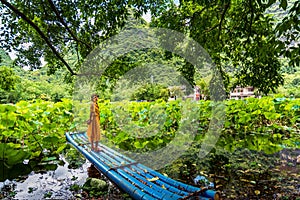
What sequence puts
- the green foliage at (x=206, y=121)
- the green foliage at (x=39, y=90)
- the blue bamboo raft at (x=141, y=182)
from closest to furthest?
the blue bamboo raft at (x=141, y=182)
the green foliage at (x=206, y=121)
the green foliage at (x=39, y=90)

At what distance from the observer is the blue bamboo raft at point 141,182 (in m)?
2.28

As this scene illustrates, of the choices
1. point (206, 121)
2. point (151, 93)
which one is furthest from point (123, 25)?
point (206, 121)

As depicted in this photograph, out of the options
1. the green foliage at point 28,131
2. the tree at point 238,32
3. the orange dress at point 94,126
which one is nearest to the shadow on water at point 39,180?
the green foliage at point 28,131

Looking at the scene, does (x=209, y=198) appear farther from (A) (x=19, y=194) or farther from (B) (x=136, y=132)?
(B) (x=136, y=132)

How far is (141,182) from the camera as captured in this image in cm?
281

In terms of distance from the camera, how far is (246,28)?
363 centimetres

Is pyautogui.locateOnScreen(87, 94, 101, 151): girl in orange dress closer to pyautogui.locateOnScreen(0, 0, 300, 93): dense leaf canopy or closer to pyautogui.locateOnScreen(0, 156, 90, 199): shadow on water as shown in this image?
pyautogui.locateOnScreen(0, 156, 90, 199): shadow on water

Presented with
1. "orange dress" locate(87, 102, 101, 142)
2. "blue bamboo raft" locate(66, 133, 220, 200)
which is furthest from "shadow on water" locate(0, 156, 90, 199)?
"orange dress" locate(87, 102, 101, 142)

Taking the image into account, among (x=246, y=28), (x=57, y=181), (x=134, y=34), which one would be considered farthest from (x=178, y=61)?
(x=57, y=181)

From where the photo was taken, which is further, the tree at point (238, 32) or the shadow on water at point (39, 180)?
the tree at point (238, 32)

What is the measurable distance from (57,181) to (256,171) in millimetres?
3131

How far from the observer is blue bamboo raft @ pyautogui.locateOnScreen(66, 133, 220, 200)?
2284 mm

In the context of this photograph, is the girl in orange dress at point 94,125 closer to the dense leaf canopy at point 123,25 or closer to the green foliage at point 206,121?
the dense leaf canopy at point 123,25

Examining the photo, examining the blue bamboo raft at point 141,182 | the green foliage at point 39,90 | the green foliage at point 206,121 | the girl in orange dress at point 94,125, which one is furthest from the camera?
the green foliage at point 39,90
